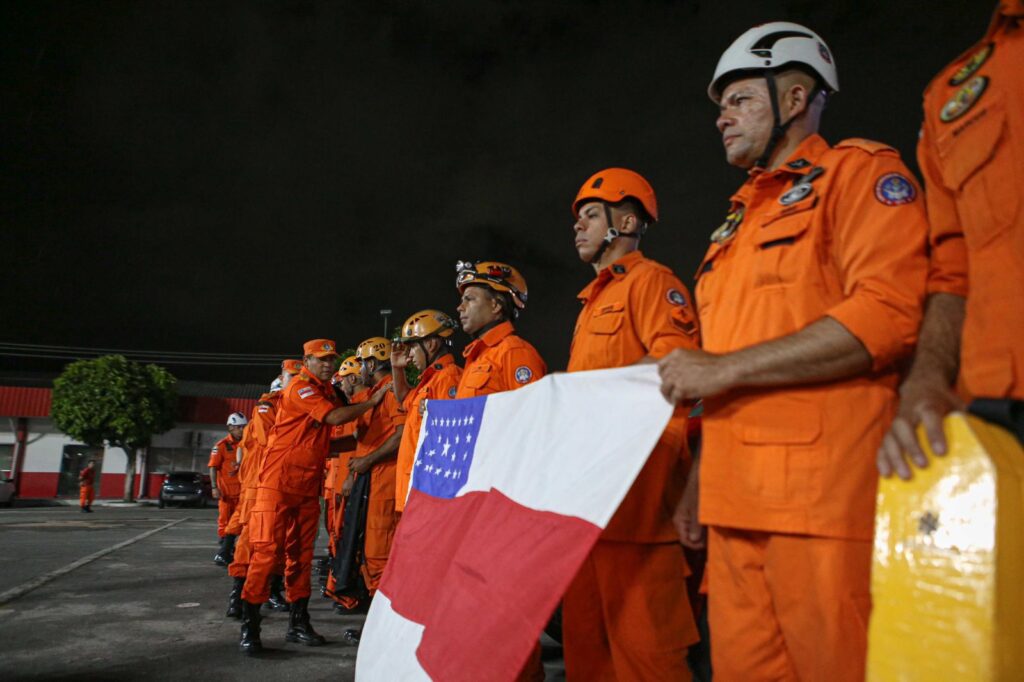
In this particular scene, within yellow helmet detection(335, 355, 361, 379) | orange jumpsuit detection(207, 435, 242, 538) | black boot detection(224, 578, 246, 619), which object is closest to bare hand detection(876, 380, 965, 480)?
black boot detection(224, 578, 246, 619)

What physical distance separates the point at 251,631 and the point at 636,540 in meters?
3.96

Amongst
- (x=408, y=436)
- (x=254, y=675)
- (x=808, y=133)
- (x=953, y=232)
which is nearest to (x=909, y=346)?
(x=953, y=232)

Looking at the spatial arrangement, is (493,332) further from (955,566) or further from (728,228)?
(955,566)

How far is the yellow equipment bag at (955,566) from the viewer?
1102 millimetres

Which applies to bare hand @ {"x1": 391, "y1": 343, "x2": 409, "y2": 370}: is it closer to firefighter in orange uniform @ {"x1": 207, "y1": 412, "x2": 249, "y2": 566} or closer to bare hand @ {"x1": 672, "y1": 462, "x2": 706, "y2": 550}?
bare hand @ {"x1": 672, "y1": 462, "x2": 706, "y2": 550}

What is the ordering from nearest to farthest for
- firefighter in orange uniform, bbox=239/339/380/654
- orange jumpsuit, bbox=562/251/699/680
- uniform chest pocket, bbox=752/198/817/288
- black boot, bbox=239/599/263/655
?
uniform chest pocket, bbox=752/198/817/288, orange jumpsuit, bbox=562/251/699/680, black boot, bbox=239/599/263/655, firefighter in orange uniform, bbox=239/339/380/654

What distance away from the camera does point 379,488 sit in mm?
6426

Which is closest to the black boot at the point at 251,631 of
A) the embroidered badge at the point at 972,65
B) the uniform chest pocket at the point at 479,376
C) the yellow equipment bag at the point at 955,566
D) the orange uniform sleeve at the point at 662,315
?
the uniform chest pocket at the point at 479,376

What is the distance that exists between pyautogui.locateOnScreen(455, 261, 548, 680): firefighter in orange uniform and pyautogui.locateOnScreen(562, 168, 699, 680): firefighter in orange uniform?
3.24 ft

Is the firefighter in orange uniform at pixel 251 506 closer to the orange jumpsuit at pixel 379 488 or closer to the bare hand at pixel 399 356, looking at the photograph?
the orange jumpsuit at pixel 379 488

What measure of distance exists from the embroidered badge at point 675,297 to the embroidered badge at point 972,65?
1.45 meters

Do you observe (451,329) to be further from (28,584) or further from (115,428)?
(115,428)

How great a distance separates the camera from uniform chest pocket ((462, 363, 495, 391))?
13.9 feet

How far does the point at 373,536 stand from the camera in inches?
246
